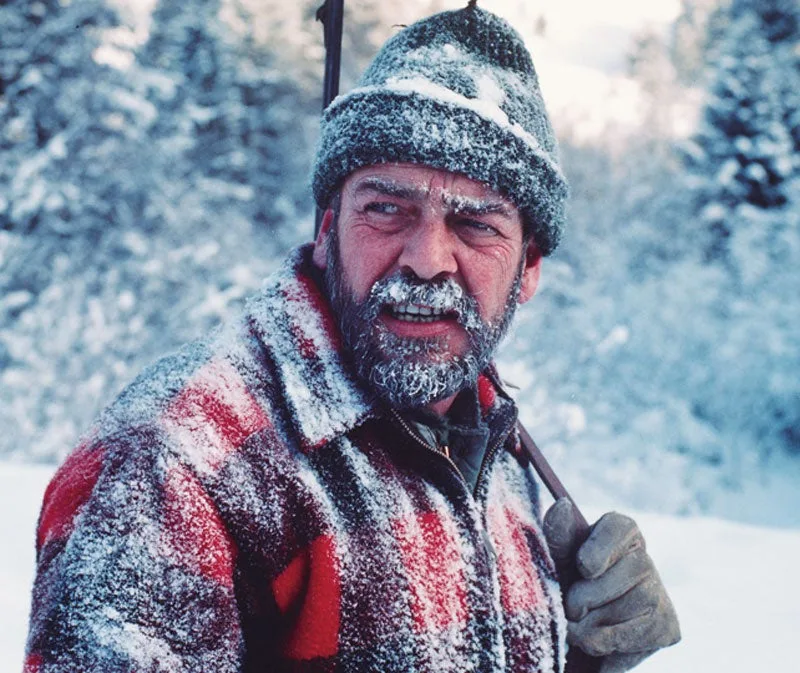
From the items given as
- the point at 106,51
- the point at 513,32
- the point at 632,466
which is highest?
the point at 106,51

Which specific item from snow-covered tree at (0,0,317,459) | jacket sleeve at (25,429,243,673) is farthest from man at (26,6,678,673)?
snow-covered tree at (0,0,317,459)

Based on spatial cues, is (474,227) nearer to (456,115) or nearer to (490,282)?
(490,282)

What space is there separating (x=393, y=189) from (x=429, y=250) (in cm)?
16

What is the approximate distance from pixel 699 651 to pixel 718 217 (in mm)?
14348

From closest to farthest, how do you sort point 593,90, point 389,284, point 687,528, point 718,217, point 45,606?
point 45,606 < point 389,284 < point 687,528 < point 718,217 < point 593,90

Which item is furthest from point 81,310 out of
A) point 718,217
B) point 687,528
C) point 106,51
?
point 718,217

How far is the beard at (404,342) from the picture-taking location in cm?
136

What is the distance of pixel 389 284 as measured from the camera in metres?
1.41

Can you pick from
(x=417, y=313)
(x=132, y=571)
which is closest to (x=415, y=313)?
(x=417, y=313)

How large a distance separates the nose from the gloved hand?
734 millimetres

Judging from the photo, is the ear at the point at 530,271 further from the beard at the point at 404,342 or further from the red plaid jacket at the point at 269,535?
the red plaid jacket at the point at 269,535

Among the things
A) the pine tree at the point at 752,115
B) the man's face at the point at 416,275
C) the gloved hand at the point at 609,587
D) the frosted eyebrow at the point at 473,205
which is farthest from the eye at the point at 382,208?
the pine tree at the point at 752,115

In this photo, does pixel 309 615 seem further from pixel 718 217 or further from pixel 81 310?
Result: pixel 718 217

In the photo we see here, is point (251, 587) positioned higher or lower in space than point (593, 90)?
Result: lower
